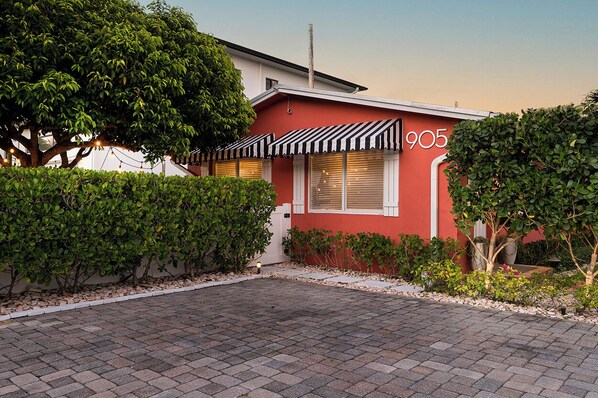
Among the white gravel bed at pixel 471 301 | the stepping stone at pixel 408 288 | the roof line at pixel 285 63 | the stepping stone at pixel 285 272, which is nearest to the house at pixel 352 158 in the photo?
the white gravel bed at pixel 471 301

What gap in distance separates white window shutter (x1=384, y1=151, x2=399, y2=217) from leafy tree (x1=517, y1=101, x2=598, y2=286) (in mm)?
3323

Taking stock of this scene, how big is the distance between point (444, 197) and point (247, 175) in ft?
20.7

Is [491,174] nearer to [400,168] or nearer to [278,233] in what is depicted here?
[400,168]

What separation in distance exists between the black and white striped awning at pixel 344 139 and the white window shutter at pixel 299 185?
75 centimetres

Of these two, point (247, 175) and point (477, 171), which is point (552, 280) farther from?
point (247, 175)

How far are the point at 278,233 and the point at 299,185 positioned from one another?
1.40m

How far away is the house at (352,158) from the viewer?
9.55m

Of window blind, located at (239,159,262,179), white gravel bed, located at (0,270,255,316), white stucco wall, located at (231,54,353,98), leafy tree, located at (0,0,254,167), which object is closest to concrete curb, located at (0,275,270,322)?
white gravel bed, located at (0,270,255,316)

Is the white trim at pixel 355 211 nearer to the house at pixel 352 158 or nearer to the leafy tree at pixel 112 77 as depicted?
the house at pixel 352 158

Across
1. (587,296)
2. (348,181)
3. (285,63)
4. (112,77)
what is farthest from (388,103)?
(285,63)

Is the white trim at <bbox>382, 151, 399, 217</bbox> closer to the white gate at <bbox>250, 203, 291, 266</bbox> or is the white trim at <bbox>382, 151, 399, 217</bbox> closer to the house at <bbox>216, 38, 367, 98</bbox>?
the white gate at <bbox>250, 203, 291, 266</bbox>

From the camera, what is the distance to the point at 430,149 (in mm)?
9648

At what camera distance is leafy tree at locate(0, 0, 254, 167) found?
859cm

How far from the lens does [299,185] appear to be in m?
12.1
